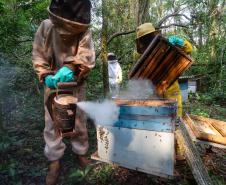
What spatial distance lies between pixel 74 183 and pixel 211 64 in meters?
7.09

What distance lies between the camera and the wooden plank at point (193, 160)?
204 centimetres

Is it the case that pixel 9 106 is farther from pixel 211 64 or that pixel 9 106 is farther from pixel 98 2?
pixel 211 64

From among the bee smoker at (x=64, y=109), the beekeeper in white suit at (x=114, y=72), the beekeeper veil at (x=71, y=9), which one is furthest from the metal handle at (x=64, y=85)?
the beekeeper in white suit at (x=114, y=72)

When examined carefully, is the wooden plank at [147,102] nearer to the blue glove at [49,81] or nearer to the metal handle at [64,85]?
the metal handle at [64,85]

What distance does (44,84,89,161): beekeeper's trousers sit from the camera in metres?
2.87

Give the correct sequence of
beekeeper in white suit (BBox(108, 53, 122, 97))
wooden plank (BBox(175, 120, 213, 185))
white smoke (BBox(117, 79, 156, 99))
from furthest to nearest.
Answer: beekeeper in white suit (BBox(108, 53, 122, 97))
white smoke (BBox(117, 79, 156, 99))
wooden plank (BBox(175, 120, 213, 185))

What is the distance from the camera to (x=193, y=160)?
7.20ft

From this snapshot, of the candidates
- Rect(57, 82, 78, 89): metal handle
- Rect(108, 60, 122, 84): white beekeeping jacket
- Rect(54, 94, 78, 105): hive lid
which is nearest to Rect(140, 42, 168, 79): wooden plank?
Rect(57, 82, 78, 89): metal handle

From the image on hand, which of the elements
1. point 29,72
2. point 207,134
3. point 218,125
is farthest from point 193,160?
point 29,72

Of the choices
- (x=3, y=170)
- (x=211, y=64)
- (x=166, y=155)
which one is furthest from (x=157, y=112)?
(x=211, y=64)

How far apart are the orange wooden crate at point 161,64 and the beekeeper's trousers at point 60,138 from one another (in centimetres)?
74

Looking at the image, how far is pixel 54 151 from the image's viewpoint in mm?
2867

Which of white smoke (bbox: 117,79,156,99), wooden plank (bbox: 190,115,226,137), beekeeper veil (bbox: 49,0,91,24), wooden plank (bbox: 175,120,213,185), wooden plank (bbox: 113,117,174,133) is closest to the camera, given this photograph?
wooden plank (bbox: 175,120,213,185)

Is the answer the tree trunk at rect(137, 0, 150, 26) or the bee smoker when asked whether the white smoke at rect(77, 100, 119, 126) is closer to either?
the bee smoker
